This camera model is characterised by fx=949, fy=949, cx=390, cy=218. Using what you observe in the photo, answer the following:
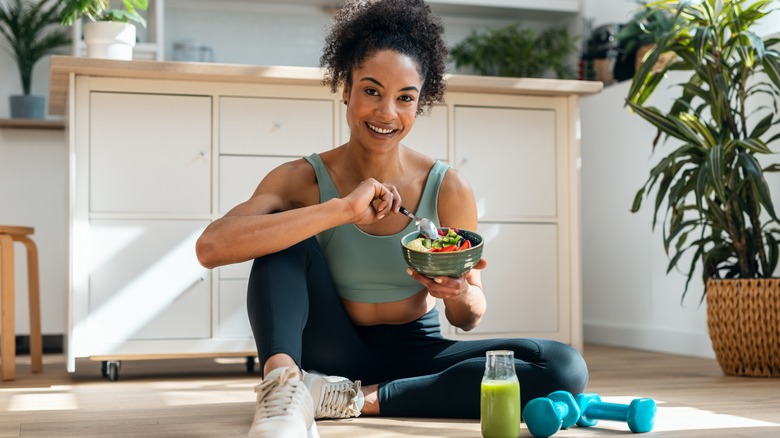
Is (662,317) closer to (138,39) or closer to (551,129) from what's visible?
(551,129)

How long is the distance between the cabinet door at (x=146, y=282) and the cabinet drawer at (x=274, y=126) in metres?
0.29

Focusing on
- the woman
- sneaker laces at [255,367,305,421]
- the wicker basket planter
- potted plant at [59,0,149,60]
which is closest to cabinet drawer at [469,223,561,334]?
the wicker basket planter

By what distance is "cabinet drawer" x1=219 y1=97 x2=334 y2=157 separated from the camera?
295cm

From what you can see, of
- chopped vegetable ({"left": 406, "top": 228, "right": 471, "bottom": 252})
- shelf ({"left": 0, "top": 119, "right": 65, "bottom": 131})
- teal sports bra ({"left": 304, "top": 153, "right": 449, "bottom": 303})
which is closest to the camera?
chopped vegetable ({"left": 406, "top": 228, "right": 471, "bottom": 252})

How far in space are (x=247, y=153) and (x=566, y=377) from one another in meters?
1.43

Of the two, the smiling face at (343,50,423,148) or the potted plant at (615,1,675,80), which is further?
the potted plant at (615,1,675,80)

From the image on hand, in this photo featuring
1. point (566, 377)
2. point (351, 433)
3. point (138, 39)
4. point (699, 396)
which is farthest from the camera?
point (138, 39)

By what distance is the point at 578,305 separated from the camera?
3.22 metres

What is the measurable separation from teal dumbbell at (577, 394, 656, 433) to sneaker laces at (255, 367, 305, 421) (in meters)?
0.58

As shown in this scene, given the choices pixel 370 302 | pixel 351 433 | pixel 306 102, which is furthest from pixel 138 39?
pixel 351 433

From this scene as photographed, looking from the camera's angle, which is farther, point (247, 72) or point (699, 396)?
point (247, 72)

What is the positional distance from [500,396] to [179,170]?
163 centimetres

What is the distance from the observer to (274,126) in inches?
117

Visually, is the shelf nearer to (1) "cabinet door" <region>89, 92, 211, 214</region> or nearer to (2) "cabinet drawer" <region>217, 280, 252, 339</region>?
(1) "cabinet door" <region>89, 92, 211, 214</region>
